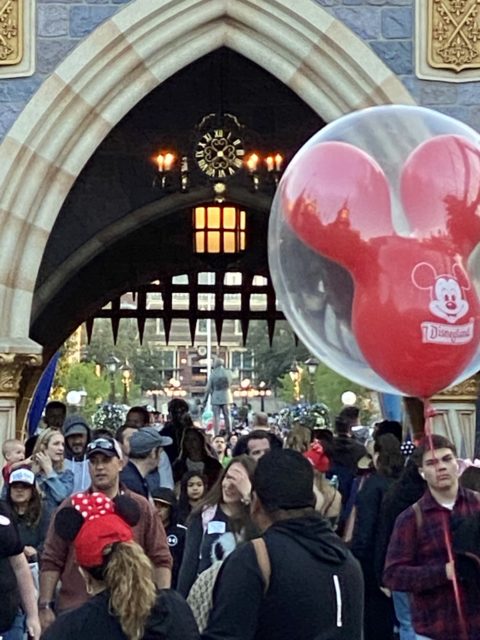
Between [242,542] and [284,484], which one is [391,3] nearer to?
[242,542]

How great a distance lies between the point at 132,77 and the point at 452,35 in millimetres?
2052

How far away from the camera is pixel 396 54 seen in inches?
416

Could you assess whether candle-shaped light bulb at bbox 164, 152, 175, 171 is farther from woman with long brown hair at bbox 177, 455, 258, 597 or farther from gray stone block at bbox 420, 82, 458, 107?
woman with long brown hair at bbox 177, 455, 258, 597

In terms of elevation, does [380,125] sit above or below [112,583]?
above

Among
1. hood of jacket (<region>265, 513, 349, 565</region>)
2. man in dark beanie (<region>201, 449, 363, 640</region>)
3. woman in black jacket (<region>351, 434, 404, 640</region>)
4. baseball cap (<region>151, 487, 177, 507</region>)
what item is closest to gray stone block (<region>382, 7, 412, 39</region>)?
woman in black jacket (<region>351, 434, 404, 640</region>)

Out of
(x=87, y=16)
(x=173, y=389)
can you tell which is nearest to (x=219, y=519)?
(x=87, y=16)

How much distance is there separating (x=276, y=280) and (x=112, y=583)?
1.57 meters

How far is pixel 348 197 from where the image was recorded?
5305mm

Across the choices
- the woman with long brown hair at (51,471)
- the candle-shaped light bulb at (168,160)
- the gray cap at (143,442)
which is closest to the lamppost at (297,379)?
the candle-shaped light bulb at (168,160)

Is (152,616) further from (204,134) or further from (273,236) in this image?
(204,134)

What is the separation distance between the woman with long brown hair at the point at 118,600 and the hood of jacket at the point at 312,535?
1.11 ft

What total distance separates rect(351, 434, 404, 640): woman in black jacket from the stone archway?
2.83 metres

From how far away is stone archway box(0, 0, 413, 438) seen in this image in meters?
10.5

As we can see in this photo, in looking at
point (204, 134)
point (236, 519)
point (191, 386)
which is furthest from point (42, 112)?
point (191, 386)
